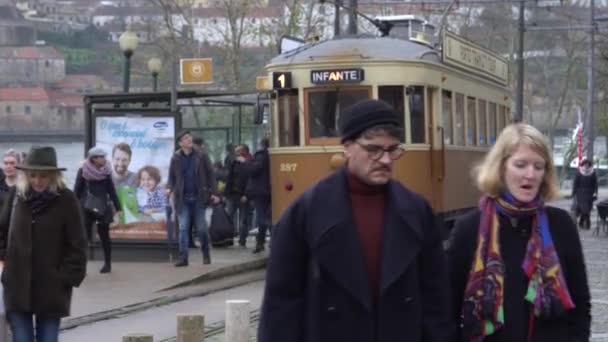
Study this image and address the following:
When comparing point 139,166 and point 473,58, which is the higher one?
point 473,58

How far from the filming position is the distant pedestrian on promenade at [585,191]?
32969 millimetres

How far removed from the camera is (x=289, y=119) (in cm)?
1978

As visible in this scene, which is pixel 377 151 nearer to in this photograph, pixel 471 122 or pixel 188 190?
pixel 188 190

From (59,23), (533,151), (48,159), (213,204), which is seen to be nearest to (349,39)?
(213,204)

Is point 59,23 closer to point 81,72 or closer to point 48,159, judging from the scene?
point 81,72

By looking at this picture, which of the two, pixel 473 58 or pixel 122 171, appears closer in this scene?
pixel 122 171

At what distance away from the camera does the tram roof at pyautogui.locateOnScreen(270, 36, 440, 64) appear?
19.6 m

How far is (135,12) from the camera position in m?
49.0

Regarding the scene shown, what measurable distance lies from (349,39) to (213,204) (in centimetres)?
328

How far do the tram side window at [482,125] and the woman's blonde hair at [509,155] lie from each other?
17.3m

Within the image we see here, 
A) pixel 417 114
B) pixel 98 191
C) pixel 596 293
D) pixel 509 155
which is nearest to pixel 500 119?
A: pixel 417 114

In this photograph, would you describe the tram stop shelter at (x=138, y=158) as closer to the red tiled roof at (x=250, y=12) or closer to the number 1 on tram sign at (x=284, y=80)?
the number 1 on tram sign at (x=284, y=80)

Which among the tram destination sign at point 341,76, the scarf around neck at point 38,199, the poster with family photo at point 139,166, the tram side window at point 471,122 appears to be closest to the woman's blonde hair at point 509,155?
the scarf around neck at point 38,199

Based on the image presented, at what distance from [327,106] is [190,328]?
9.85m
